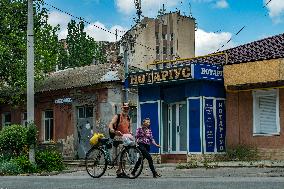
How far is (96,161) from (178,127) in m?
8.95

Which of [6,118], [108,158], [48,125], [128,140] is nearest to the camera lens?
[128,140]

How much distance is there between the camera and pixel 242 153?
19719 millimetres

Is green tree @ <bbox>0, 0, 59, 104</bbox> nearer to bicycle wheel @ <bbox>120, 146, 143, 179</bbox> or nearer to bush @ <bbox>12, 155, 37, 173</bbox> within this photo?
bush @ <bbox>12, 155, 37, 173</bbox>

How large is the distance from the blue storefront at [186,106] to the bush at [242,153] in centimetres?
61

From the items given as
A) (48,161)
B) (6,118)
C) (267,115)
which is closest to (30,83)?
(48,161)

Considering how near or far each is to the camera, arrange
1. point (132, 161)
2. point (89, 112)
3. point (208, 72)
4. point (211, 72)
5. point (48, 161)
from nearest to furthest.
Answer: point (132, 161) < point (208, 72) < point (211, 72) < point (48, 161) < point (89, 112)

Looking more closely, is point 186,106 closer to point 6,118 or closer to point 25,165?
point 25,165

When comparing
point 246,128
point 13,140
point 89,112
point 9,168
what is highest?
point 89,112

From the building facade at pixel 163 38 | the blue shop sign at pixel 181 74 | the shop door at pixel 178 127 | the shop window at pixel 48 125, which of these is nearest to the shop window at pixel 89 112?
the shop window at pixel 48 125

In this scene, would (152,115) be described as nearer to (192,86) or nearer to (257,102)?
(192,86)

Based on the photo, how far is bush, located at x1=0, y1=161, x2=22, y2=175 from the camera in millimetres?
19234

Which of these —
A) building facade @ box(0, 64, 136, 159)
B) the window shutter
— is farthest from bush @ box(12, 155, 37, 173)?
the window shutter

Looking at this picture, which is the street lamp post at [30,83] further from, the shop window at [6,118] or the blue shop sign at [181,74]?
the shop window at [6,118]

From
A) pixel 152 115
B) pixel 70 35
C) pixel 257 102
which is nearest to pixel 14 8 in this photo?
pixel 152 115
